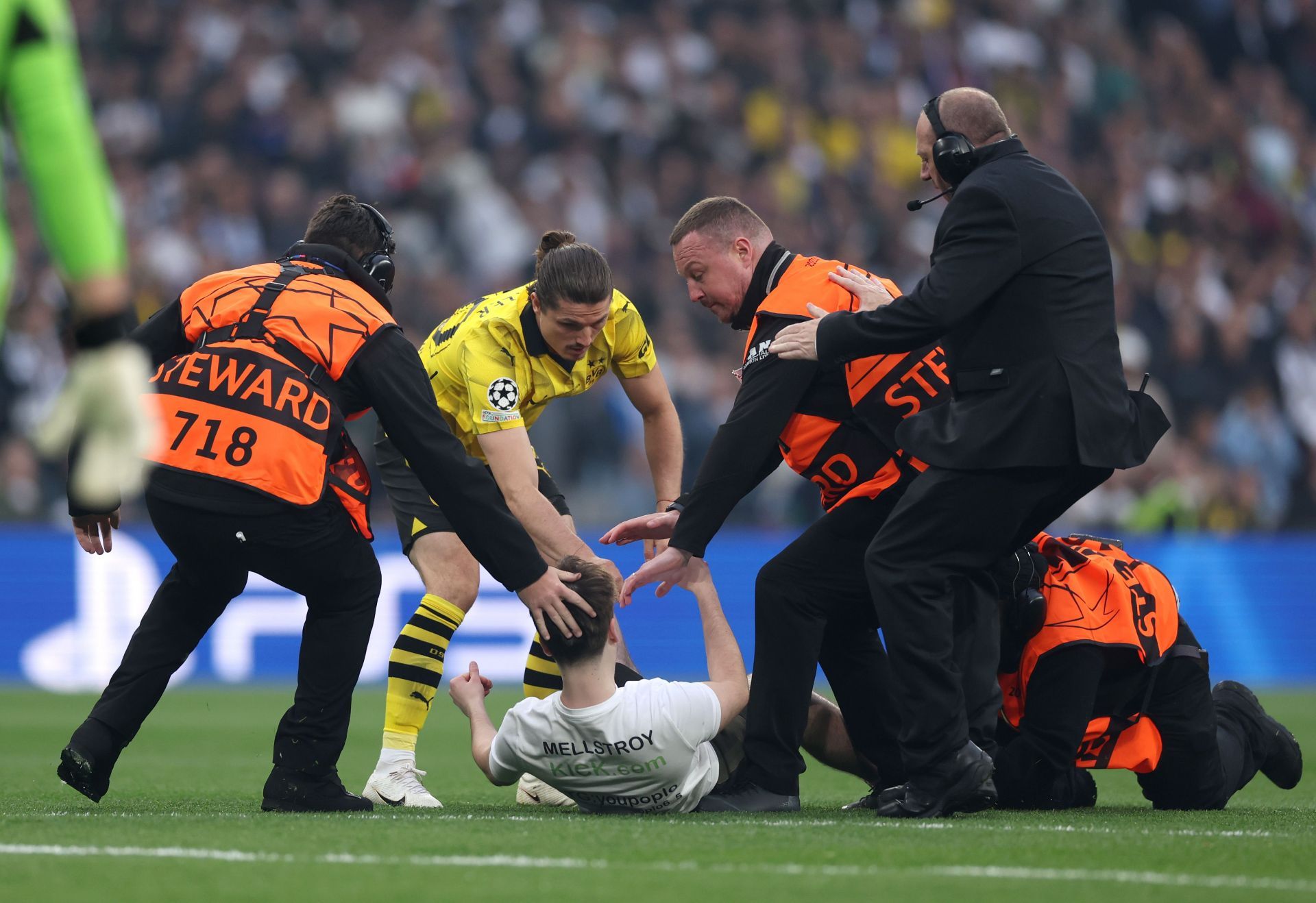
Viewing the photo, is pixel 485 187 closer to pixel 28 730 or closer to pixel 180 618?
pixel 28 730

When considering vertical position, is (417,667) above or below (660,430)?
below

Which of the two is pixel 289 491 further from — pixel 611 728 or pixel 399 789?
pixel 399 789

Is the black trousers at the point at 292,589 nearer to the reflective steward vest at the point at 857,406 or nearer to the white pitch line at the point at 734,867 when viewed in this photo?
the white pitch line at the point at 734,867

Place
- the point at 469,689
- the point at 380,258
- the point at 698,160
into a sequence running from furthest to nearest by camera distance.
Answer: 1. the point at 698,160
2. the point at 380,258
3. the point at 469,689

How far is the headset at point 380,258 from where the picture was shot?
610 cm

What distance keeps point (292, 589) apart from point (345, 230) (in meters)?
1.35

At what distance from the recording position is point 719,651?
227 inches

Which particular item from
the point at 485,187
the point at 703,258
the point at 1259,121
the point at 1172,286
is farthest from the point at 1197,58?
the point at 703,258

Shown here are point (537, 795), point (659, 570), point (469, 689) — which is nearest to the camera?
point (659, 570)

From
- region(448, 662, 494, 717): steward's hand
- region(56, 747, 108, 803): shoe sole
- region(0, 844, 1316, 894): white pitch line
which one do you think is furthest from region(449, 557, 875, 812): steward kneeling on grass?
region(56, 747, 108, 803): shoe sole

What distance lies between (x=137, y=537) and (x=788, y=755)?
327 inches

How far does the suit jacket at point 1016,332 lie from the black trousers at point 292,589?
5.45 feet

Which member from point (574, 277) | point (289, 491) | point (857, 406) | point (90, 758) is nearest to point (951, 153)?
point (857, 406)

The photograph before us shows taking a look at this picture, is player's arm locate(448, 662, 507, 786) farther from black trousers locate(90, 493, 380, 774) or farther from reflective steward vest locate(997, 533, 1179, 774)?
reflective steward vest locate(997, 533, 1179, 774)
